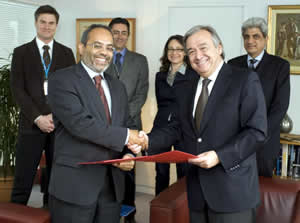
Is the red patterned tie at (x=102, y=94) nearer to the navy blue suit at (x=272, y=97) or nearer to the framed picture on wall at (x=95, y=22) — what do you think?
the navy blue suit at (x=272, y=97)

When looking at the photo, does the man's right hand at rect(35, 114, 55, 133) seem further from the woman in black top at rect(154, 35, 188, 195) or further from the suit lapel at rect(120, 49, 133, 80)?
the woman in black top at rect(154, 35, 188, 195)

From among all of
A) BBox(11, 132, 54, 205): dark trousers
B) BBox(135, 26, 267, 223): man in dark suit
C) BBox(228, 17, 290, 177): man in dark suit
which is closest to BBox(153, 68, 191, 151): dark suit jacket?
BBox(228, 17, 290, 177): man in dark suit

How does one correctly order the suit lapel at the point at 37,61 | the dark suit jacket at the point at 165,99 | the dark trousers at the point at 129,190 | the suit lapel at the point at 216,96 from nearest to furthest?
the suit lapel at the point at 216,96, the suit lapel at the point at 37,61, the dark suit jacket at the point at 165,99, the dark trousers at the point at 129,190

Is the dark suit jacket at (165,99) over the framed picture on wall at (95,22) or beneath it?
beneath

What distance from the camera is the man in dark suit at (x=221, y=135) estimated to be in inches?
72.0

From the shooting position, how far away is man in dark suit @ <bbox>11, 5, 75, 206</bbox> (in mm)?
3289

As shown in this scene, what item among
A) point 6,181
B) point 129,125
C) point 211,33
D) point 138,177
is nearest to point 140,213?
point 138,177

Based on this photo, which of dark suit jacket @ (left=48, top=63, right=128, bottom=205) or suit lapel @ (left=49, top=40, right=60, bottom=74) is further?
suit lapel @ (left=49, top=40, right=60, bottom=74)

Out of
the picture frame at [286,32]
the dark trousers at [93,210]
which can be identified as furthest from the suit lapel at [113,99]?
the picture frame at [286,32]

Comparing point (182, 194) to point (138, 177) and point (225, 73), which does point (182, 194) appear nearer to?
point (225, 73)

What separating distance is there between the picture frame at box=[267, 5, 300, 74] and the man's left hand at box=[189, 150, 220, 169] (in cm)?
284

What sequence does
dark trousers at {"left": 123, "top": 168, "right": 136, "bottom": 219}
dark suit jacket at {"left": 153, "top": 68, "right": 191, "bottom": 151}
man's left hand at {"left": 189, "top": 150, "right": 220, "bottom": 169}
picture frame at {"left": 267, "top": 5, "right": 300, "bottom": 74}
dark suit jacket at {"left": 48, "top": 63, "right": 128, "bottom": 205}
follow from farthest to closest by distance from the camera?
1. picture frame at {"left": 267, "top": 5, "right": 300, "bottom": 74}
2. dark trousers at {"left": 123, "top": 168, "right": 136, "bottom": 219}
3. dark suit jacket at {"left": 153, "top": 68, "right": 191, "bottom": 151}
4. dark suit jacket at {"left": 48, "top": 63, "right": 128, "bottom": 205}
5. man's left hand at {"left": 189, "top": 150, "right": 220, "bottom": 169}

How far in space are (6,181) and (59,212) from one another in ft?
7.23

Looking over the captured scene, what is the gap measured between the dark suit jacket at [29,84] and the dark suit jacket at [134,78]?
74cm
